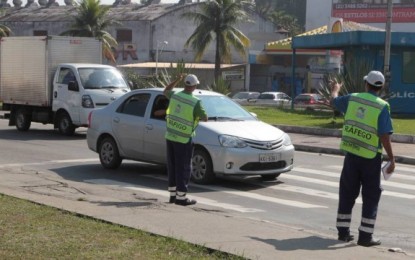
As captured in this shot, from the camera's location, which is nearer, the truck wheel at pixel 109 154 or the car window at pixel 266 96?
the truck wheel at pixel 109 154

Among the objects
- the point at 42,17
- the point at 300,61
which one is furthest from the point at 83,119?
the point at 42,17

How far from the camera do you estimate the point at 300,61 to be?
2440 inches

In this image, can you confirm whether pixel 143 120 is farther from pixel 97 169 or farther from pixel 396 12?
pixel 396 12

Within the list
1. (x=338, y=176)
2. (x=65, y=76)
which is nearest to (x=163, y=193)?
(x=338, y=176)

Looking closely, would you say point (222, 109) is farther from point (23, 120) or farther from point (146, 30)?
point (146, 30)

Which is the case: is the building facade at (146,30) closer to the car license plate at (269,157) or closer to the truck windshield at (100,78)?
the truck windshield at (100,78)

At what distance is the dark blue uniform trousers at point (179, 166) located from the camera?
10.8 metres

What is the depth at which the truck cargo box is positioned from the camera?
23219 mm

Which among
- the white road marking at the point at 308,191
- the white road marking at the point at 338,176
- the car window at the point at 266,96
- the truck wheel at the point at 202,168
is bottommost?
the car window at the point at 266,96

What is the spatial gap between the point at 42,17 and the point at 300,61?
77.0 ft

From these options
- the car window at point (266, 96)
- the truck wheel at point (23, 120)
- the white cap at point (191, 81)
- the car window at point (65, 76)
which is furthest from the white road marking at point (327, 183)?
the car window at point (266, 96)

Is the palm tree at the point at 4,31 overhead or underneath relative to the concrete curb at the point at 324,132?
overhead

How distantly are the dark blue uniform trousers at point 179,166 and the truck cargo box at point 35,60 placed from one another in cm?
1279

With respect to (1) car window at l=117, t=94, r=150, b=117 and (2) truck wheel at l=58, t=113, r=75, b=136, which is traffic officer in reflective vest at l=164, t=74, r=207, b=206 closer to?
(1) car window at l=117, t=94, r=150, b=117
